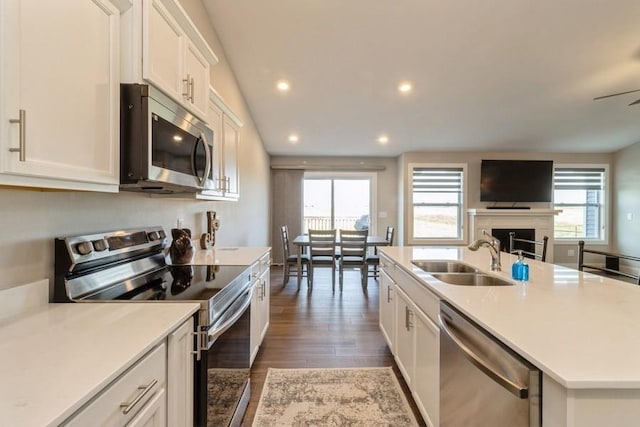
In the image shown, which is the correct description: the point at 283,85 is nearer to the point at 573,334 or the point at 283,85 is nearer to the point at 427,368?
the point at 427,368

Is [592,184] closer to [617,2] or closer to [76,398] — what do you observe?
[617,2]

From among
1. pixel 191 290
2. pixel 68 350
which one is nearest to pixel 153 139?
pixel 191 290

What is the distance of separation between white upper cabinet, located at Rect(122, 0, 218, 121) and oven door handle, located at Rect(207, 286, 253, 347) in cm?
106

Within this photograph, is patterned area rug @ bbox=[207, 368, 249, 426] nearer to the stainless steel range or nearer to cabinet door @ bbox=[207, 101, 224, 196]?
the stainless steel range

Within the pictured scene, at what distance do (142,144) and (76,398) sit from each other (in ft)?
3.01

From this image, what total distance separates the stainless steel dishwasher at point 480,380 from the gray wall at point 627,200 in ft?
22.9

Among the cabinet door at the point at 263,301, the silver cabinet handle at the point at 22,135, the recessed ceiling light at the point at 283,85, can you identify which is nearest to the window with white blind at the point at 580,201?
the recessed ceiling light at the point at 283,85

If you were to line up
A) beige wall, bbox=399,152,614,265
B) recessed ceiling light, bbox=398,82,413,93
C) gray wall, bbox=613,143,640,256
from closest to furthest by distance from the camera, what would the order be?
1. recessed ceiling light, bbox=398,82,413,93
2. gray wall, bbox=613,143,640,256
3. beige wall, bbox=399,152,614,265

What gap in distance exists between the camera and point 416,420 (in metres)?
1.83

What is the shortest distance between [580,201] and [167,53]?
7.97m

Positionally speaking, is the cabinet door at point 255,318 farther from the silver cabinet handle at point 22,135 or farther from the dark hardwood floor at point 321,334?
the silver cabinet handle at point 22,135

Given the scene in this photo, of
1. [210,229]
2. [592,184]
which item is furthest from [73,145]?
[592,184]

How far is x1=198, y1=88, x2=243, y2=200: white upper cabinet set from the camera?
2300 millimetres

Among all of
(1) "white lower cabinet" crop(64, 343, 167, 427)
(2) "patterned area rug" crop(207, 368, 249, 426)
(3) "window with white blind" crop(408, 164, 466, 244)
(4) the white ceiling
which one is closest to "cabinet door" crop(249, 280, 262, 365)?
(2) "patterned area rug" crop(207, 368, 249, 426)
